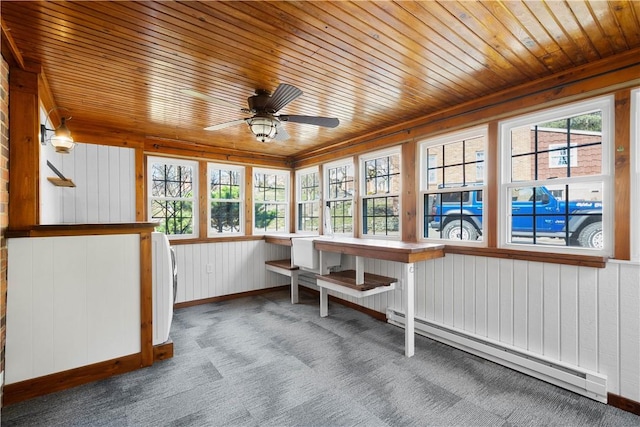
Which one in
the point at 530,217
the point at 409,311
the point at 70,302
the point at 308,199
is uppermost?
the point at 308,199

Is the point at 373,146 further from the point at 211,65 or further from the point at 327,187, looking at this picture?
the point at 211,65

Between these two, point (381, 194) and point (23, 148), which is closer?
point (23, 148)

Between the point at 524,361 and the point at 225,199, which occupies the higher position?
the point at 225,199

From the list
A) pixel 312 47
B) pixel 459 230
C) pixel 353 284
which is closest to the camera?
pixel 312 47

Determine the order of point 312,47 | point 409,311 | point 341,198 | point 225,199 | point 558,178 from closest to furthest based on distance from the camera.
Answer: point 312,47, point 558,178, point 409,311, point 341,198, point 225,199

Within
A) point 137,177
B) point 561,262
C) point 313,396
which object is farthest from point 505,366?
point 137,177

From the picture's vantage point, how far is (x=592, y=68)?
2.24m

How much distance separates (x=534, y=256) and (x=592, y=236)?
0.41 metres

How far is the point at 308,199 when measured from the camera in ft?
18.1

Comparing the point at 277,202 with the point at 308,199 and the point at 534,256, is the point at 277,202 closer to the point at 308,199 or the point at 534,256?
the point at 308,199

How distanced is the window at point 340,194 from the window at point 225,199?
4.98 ft

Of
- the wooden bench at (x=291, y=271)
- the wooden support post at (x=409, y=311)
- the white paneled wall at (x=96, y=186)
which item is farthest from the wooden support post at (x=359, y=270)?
the white paneled wall at (x=96, y=186)

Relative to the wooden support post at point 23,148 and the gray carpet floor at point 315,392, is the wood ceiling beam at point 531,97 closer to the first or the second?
the gray carpet floor at point 315,392

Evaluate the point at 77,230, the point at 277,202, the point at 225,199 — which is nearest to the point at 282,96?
the point at 77,230
